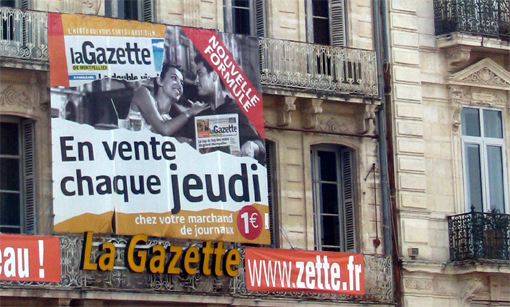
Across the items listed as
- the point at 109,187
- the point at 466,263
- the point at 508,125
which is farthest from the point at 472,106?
the point at 109,187

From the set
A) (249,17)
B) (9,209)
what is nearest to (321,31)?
(249,17)

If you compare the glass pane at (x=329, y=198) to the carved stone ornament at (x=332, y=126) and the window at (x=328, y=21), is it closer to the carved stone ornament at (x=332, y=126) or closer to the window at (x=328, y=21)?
the carved stone ornament at (x=332, y=126)

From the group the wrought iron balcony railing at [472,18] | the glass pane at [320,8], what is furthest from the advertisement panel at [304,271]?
the wrought iron balcony railing at [472,18]

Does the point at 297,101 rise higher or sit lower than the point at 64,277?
higher

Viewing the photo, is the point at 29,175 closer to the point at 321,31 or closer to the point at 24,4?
the point at 24,4

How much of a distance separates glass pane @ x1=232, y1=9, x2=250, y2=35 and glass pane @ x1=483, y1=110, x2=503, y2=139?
459cm

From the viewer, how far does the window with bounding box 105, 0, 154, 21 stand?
29.1 m

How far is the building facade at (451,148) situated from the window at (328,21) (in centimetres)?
90

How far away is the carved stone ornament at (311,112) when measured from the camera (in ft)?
98.6

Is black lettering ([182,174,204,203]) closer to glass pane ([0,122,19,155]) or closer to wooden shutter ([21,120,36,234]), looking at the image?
wooden shutter ([21,120,36,234])

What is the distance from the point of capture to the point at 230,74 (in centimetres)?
2909

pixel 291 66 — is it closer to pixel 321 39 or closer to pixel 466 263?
pixel 321 39

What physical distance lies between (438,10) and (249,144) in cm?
486

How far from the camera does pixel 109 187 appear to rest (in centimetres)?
2767
